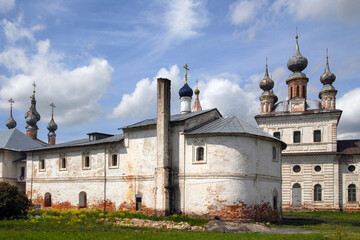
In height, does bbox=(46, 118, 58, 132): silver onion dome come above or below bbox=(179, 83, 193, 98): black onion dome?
below

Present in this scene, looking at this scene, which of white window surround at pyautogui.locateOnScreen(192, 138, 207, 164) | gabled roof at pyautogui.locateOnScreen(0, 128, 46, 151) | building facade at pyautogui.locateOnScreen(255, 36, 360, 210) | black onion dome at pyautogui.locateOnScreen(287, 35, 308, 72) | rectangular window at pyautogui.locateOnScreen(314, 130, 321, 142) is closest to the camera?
white window surround at pyautogui.locateOnScreen(192, 138, 207, 164)

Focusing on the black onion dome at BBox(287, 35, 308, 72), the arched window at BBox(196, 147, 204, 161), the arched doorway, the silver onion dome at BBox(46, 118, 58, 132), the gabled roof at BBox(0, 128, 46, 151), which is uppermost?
the black onion dome at BBox(287, 35, 308, 72)

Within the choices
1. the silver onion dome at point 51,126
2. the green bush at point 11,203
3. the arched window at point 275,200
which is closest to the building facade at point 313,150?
the arched window at point 275,200

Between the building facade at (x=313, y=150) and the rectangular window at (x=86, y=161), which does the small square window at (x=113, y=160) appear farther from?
the building facade at (x=313, y=150)

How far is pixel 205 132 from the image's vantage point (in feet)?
65.6

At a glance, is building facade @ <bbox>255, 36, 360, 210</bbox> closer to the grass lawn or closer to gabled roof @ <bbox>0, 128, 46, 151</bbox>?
the grass lawn

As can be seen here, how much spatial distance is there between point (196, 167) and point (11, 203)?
9748 millimetres

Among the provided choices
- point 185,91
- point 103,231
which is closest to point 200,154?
point 103,231

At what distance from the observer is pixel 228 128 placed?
20188 mm

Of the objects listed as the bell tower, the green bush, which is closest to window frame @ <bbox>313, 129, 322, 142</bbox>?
the bell tower

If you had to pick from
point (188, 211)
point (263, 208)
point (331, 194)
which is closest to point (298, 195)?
point (331, 194)

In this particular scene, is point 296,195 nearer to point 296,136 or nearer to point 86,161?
point 296,136

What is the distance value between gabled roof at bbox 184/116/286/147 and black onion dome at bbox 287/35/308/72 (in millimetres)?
17208

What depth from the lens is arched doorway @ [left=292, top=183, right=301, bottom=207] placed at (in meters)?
33.0
